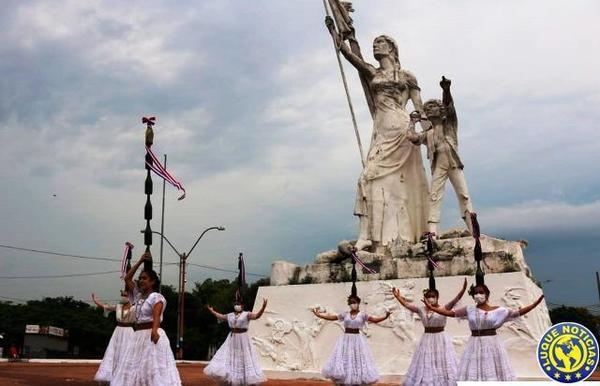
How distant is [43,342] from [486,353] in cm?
3952

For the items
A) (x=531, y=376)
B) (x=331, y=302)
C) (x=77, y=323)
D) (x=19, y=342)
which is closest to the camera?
(x=531, y=376)

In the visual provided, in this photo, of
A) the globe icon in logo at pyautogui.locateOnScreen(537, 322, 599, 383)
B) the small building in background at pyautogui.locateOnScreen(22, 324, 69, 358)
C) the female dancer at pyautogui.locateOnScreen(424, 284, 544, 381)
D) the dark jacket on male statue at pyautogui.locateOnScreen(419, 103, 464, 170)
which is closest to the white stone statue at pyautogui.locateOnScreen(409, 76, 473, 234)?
the dark jacket on male statue at pyautogui.locateOnScreen(419, 103, 464, 170)

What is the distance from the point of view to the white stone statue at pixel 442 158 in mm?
15375

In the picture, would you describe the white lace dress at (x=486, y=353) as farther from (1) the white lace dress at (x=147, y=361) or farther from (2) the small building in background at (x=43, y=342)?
(2) the small building in background at (x=43, y=342)

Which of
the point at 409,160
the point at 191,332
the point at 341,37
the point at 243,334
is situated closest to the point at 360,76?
the point at 341,37

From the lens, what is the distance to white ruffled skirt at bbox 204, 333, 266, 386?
35.9 feet

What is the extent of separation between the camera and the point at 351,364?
10578 millimetres

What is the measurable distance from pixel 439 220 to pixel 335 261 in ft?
9.43

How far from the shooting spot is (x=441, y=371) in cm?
878

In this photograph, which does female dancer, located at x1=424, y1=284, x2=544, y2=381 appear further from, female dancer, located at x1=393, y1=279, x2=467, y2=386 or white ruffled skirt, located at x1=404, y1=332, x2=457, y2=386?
white ruffled skirt, located at x1=404, y1=332, x2=457, y2=386

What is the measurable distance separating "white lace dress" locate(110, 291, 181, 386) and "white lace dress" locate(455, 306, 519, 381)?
3583 millimetres

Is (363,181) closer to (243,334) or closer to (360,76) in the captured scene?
(360,76)

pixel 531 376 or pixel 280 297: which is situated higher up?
pixel 280 297

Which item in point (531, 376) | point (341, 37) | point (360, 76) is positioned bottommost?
point (531, 376)
